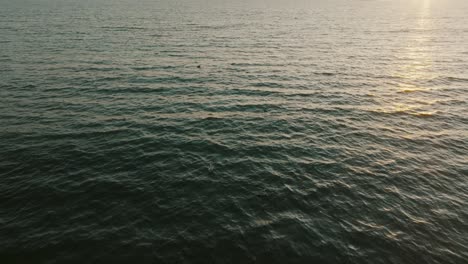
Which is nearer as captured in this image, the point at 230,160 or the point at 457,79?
the point at 230,160

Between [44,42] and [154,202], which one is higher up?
[44,42]

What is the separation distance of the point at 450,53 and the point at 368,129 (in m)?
48.2

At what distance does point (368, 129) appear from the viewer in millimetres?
34062

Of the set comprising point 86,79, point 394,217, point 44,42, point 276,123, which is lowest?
point 394,217

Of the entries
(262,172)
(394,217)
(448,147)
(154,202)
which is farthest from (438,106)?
(154,202)

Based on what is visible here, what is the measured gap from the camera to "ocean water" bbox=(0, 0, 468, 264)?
62.6ft

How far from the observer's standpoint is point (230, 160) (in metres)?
28.0

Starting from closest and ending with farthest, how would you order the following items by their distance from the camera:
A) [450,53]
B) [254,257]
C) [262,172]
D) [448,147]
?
[254,257]
[262,172]
[448,147]
[450,53]

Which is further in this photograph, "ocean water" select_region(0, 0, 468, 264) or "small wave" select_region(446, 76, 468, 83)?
"small wave" select_region(446, 76, 468, 83)

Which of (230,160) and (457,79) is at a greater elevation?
(457,79)

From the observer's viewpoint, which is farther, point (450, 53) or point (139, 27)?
point (139, 27)

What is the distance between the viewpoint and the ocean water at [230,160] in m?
19.1

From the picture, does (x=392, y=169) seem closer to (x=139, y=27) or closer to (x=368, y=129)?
(x=368, y=129)

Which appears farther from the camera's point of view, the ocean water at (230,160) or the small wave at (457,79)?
the small wave at (457,79)
